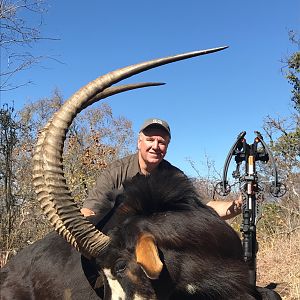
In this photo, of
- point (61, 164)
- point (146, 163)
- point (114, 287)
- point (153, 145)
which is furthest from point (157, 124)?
point (114, 287)

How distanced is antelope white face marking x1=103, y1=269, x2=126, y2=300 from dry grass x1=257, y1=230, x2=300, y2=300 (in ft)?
13.2

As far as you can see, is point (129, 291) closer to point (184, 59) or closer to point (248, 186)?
point (184, 59)

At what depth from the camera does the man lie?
5159 mm

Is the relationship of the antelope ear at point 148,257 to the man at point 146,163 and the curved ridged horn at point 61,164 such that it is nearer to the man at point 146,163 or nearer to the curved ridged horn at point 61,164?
the curved ridged horn at point 61,164

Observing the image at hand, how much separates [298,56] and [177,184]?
50.9 feet

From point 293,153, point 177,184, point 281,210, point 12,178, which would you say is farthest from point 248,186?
point 293,153

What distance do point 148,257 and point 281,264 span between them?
6.66 metres

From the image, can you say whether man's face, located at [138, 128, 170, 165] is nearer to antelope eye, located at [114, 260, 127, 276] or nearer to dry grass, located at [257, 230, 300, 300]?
antelope eye, located at [114, 260, 127, 276]

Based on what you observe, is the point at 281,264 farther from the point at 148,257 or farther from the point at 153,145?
the point at 148,257

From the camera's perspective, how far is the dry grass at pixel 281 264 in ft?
23.8

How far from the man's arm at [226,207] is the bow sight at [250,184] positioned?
8cm

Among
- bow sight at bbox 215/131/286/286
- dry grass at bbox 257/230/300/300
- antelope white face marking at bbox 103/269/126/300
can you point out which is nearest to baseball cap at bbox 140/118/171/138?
bow sight at bbox 215/131/286/286

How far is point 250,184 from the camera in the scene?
5199 millimetres

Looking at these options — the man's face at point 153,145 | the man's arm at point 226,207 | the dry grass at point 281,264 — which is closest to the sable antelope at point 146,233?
the man's arm at point 226,207
